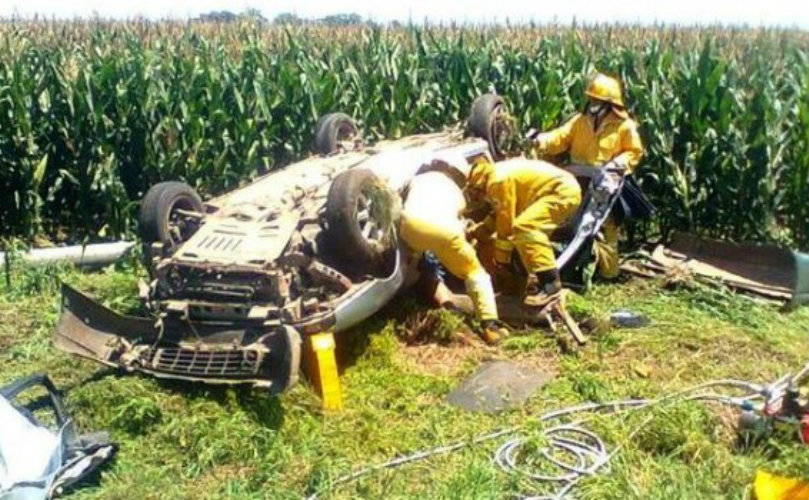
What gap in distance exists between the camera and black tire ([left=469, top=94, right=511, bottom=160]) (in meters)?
7.87

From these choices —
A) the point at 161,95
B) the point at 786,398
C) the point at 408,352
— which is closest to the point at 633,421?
the point at 786,398

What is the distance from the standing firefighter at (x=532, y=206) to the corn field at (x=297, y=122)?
95.9 inches

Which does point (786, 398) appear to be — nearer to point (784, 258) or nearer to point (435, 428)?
point (435, 428)

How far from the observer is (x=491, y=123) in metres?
7.91

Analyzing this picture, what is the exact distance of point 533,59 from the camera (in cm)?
1038

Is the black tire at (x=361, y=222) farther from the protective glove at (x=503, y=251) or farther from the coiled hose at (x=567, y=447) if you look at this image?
the coiled hose at (x=567, y=447)

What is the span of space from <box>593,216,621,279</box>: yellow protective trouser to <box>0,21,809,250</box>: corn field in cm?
119

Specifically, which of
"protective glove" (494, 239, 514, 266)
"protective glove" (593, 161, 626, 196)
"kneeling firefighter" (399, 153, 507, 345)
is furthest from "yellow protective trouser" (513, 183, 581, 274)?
"protective glove" (593, 161, 626, 196)

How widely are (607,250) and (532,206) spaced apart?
4.49ft

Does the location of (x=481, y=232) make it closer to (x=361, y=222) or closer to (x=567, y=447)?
(x=361, y=222)

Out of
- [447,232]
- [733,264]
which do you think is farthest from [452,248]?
[733,264]

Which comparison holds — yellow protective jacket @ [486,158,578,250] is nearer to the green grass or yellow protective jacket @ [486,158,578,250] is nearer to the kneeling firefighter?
the kneeling firefighter

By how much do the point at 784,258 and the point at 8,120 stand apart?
707 cm

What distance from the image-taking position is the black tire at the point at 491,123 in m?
7.87
